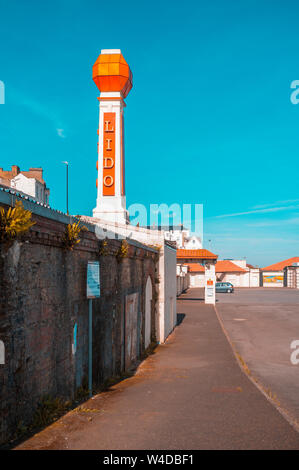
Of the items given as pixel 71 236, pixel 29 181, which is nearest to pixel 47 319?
pixel 71 236

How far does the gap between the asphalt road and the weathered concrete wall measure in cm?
429

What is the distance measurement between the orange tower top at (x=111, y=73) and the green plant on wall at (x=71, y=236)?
2701 cm

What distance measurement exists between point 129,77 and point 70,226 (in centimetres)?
2815

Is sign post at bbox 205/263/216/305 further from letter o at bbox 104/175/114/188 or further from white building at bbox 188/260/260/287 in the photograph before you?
white building at bbox 188/260/260/287

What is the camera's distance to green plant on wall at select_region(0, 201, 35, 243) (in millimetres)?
4945

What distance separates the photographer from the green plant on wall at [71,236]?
7.14m

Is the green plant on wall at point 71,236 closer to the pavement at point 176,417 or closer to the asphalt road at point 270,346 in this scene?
the pavement at point 176,417

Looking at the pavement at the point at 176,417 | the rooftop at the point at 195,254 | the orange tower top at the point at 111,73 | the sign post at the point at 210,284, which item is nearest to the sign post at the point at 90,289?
the pavement at the point at 176,417

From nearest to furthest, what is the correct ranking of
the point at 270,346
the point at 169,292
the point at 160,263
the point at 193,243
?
1. the point at 270,346
2. the point at 160,263
3. the point at 169,292
4. the point at 193,243

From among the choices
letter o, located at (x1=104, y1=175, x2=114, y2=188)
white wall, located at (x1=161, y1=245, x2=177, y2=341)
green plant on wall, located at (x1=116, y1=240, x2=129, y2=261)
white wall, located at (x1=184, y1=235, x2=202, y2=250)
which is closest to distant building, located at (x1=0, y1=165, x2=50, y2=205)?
letter o, located at (x1=104, y1=175, x2=114, y2=188)

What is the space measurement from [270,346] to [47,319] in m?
13.7

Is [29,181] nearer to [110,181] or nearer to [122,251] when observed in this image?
[110,181]

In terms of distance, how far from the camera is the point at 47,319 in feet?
21.2

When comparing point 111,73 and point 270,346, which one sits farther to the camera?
point 111,73
